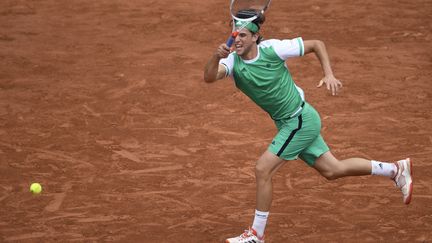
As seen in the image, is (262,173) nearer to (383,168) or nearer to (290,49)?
(290,49)

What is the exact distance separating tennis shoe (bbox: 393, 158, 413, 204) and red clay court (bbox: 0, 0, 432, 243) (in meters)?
0.31

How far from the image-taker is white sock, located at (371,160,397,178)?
28.1 ft

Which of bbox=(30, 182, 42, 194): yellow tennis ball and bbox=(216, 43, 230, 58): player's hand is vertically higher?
bbox=(216, 43, 230, 58): player's hand

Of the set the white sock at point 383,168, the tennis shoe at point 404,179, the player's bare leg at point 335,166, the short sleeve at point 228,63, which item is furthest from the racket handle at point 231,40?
the tennis shoe at point 404,179

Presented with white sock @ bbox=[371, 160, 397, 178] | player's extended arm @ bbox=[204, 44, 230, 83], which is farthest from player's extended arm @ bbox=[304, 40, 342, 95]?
white sock @ bbox=[371, 160, 397, 178]

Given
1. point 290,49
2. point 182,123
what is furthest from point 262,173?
point 182,123

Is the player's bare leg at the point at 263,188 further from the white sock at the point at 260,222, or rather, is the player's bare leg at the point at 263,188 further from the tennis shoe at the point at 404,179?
the tennis shoe at the point at 404,179

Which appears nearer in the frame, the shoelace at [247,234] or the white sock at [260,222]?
the white sock at [260,222]

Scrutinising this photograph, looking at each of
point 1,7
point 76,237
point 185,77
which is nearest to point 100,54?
point 185,77

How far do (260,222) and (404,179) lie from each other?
160 centimetres

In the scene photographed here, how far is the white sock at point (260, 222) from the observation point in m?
8.09

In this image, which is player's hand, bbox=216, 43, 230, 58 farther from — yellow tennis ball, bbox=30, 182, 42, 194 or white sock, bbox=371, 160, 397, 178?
yellow tennis ball, bbox=30, 182, 42, 194

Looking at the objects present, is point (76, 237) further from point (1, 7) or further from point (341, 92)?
point (1, 7)

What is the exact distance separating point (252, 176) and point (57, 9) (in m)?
7.33
